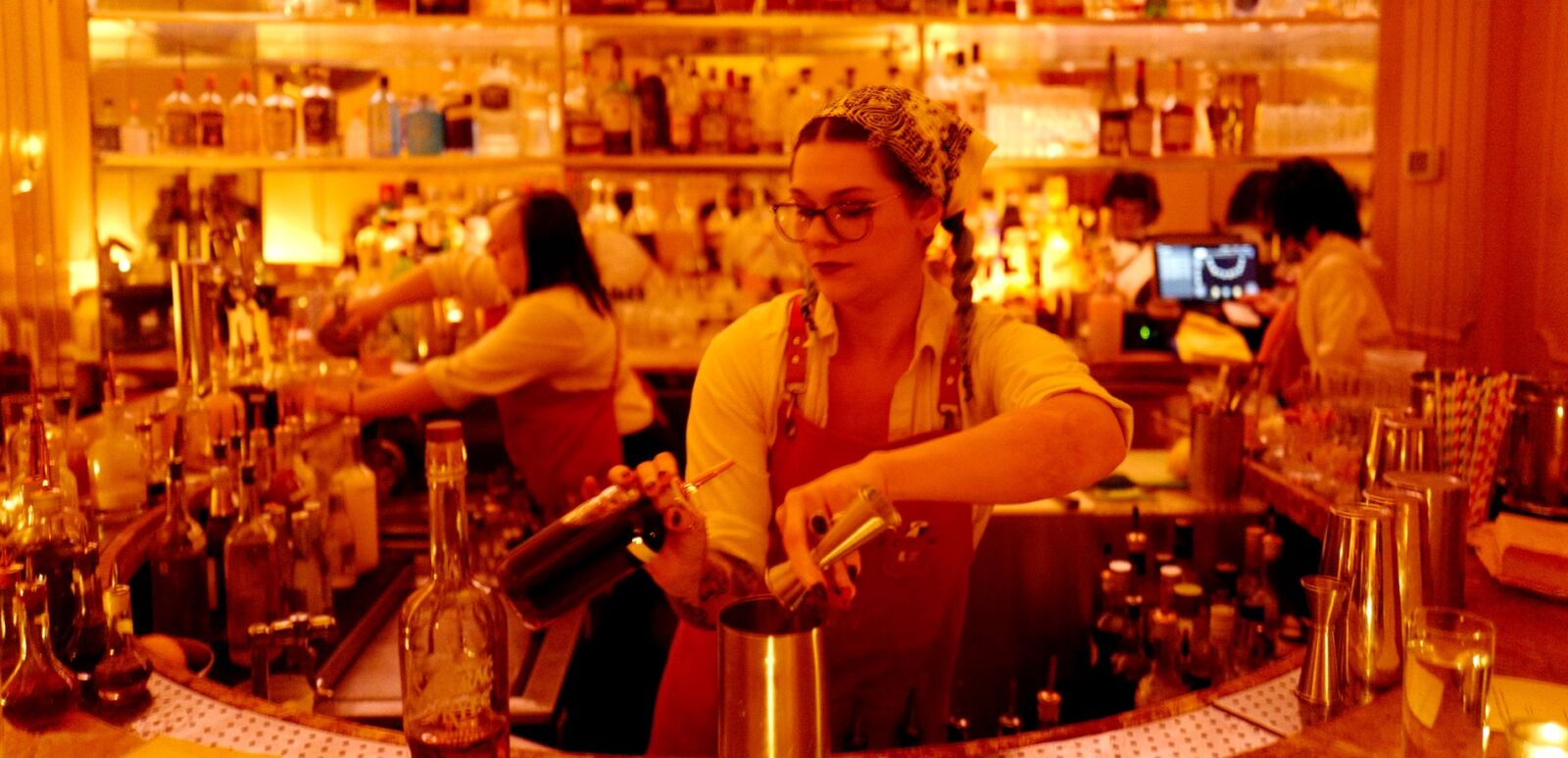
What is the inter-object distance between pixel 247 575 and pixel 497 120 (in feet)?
9.59

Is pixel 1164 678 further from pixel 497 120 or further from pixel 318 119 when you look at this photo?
pixel 318 119

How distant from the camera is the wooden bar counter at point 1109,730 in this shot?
1.20m

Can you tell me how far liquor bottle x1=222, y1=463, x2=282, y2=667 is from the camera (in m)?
1.81

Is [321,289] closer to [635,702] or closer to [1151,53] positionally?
[635,702]

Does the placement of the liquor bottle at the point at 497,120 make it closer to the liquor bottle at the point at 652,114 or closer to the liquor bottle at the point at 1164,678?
the liquor bottle at the point at 652,114

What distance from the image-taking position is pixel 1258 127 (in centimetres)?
467

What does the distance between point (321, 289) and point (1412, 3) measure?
12.6ft

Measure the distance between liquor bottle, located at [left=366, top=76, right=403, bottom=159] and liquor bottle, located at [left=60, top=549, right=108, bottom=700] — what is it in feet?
10.5

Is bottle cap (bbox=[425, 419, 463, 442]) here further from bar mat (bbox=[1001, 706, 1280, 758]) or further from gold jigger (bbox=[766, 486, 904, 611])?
bar mat (bbox=[1001, 706, 1280, 758])

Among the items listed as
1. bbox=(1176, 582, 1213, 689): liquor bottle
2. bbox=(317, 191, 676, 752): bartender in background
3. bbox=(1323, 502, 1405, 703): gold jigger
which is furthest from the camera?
bbox=(317, 191, 676, 752): bartender in background

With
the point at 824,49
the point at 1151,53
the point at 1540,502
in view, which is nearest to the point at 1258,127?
the point at 1151,53

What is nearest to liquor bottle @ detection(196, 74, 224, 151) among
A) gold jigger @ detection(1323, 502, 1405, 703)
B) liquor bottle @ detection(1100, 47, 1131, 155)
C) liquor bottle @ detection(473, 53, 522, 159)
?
liquor bottle @ detection(473, 53, 522, 159)

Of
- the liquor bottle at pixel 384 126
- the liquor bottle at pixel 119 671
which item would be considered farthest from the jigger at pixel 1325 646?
the liquor bottle at pixel 384 126

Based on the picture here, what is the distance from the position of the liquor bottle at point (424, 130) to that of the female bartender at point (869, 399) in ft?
9.61
